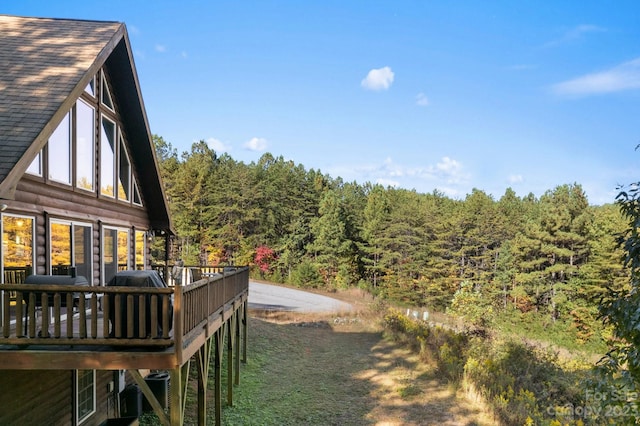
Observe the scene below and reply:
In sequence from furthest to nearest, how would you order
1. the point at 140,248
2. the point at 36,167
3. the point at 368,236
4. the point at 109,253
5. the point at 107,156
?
the point at 368,236
the point at 140,248
the point at 109,253
the point at 107,156
the point at 36,167

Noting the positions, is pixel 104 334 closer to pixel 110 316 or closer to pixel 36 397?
pixel 110 316

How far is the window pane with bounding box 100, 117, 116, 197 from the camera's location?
31.9 feet

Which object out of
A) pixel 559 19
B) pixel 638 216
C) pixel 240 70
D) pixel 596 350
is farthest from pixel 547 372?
pixel 240 70

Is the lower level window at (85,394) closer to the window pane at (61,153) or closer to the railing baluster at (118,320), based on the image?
the window pane at (61,153)

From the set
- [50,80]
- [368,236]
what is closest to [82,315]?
[50,80]

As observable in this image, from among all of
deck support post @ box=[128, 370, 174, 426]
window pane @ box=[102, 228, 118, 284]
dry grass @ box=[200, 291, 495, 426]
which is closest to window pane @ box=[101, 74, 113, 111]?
window pane @ box=[102, 228, 118, 284]

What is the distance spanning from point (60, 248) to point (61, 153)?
179cm

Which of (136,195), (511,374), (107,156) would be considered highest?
(107,156)

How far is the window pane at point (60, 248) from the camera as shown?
781 centimetres

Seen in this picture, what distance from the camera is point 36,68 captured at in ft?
25.4

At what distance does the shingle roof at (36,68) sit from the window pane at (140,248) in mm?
5384

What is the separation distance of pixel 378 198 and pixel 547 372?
32.8m

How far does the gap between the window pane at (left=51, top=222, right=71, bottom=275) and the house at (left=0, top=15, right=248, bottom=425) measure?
0.06 feet

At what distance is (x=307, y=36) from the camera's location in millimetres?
32281
